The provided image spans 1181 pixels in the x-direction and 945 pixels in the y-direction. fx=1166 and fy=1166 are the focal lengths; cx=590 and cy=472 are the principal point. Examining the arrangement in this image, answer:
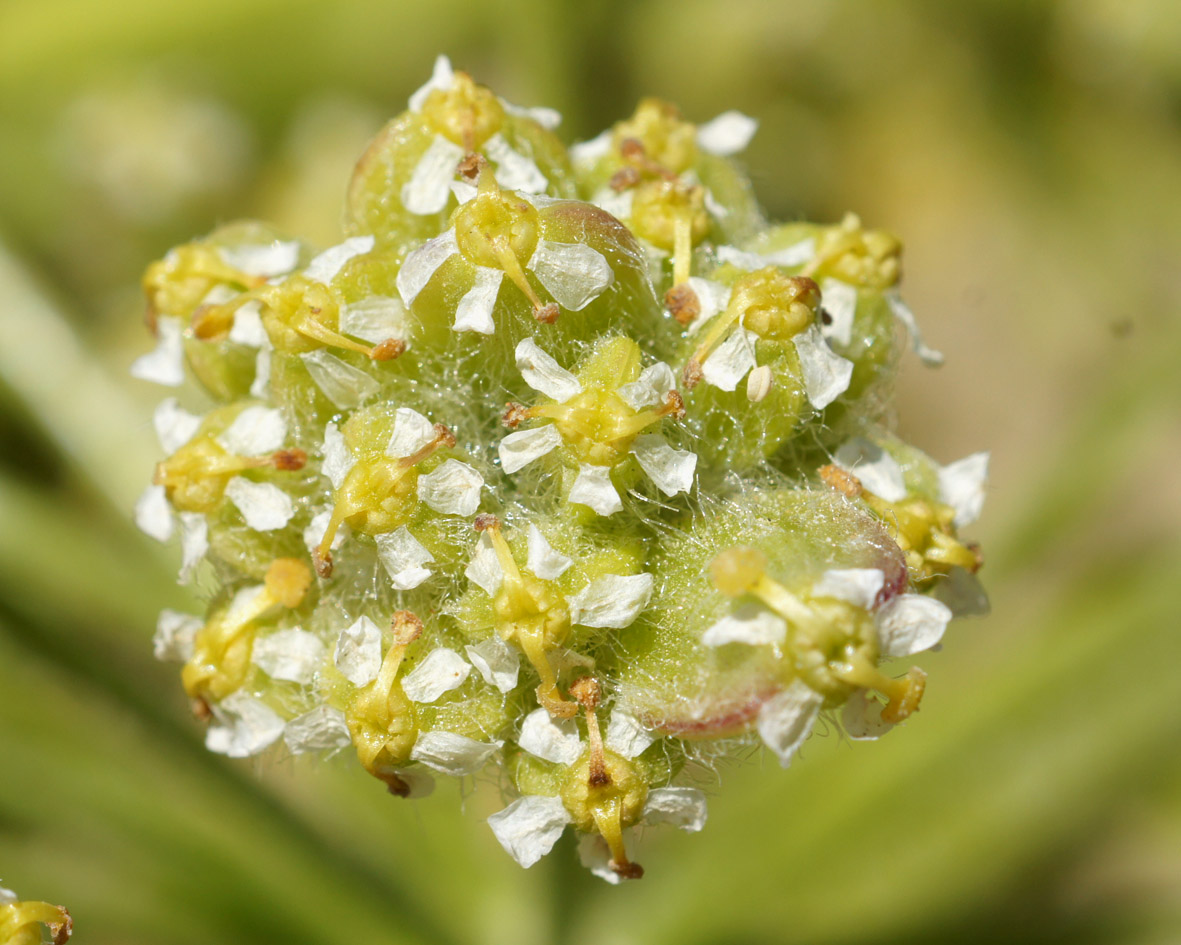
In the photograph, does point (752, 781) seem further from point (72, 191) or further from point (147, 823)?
point (72, 191)

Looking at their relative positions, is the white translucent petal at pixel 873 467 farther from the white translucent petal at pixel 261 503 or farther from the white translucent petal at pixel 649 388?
the white translucent petal at pixel 261 503

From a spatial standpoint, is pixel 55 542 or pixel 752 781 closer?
pixel 55 542

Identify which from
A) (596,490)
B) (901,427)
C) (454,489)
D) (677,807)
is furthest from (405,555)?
(901,427)

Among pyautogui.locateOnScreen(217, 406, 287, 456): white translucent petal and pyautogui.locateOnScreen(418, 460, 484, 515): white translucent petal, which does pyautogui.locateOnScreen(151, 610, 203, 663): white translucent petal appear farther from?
pyautogui.locateOnScreen(418, 460, 484, 515): white translucent petal

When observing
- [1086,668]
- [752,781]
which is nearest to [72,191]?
[752,781]

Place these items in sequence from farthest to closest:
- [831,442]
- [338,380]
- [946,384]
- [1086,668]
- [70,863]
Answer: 1. [946,384]
2. [1086,668]
3. [70,863]
4. [831,442]
5. [338,380]

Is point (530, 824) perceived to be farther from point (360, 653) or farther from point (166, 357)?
point (166, 357)

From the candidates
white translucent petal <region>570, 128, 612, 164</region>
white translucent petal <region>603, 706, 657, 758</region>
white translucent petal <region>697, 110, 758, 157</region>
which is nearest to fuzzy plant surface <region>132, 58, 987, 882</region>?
white translucent petal <region>603, 706, 657, 758</region>
